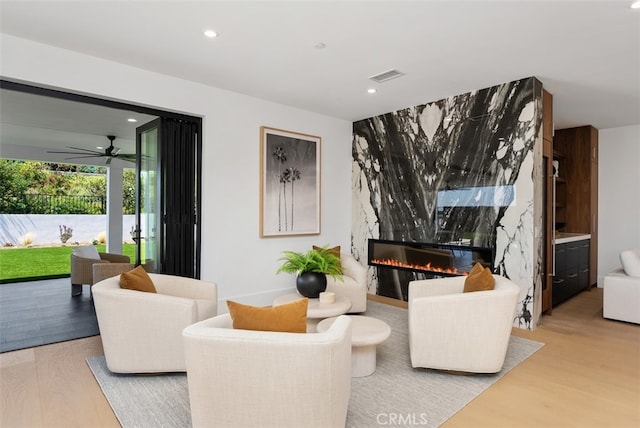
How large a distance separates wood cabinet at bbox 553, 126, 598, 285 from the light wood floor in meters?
2.89

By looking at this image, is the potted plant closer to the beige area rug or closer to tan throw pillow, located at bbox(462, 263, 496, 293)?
the beige area rug

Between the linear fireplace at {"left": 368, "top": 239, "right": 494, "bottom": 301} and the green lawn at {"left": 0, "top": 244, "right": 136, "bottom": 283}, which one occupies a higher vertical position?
the linear fireplace at {"left": 368, "top": 239, "right": 494, "bottom": 301}

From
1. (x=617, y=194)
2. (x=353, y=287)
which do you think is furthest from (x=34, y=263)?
(x=617, y=194)

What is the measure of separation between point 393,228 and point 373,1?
133 inches

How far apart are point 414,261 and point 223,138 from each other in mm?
3107

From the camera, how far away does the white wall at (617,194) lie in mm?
5734

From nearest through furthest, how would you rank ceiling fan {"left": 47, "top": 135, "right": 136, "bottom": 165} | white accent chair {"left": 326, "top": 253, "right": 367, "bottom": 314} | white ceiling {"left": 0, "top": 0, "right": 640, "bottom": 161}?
white ceiling {"left": 0, "top": 0, "right": 640, "bottom": 161}
white accent chair {"left": 326, "top": 253, "right": 367, "bottom": 314}
ceiling fan {"left": 47, "top": 135, "right": 136, "bottom": 165}

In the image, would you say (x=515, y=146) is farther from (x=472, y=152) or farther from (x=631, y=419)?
(x=631, y=419)

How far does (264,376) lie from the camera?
1626mm

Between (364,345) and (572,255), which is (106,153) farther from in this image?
(572,255)

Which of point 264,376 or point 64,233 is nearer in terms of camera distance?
point 264,376

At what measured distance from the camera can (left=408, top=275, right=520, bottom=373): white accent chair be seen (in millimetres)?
2604

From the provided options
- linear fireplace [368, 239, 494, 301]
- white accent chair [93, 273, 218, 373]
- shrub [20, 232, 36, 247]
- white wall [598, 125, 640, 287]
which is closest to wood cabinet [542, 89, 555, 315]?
linear fireplace [368, 239, 494, 301]

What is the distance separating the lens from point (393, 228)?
525 centimetres
